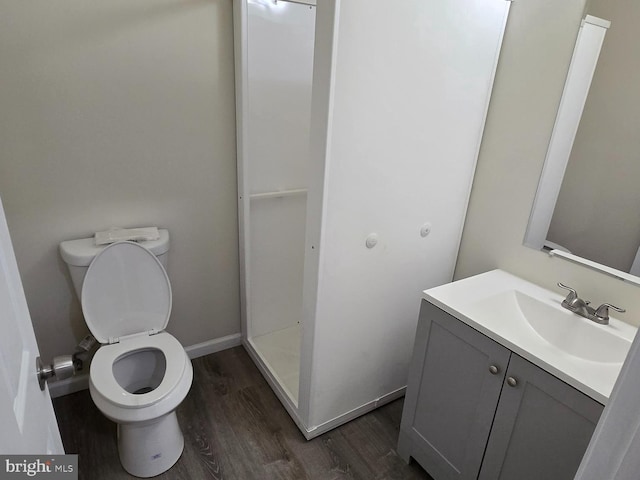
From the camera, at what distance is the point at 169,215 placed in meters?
1.94

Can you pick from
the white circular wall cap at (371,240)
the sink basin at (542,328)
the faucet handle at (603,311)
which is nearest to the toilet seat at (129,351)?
the white circular wall cap at (371,240)

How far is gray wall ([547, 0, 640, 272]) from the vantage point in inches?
50.8

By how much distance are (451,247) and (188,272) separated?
138cm

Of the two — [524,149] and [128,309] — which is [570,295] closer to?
[524,149]

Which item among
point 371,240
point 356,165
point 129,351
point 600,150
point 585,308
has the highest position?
point 600,150

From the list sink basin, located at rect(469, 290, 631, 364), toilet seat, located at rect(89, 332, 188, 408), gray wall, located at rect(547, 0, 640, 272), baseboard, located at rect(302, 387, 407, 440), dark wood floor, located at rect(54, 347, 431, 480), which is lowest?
dark wood floor, located at rect(54, 347, 431, 480)

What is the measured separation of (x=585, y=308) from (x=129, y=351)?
5.95ft

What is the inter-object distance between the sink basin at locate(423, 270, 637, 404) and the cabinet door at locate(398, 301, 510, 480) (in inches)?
2.4

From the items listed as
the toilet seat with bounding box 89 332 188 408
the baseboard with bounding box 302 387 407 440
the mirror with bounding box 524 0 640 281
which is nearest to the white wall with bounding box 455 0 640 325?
the mirror with bounding box 524 0 640 281

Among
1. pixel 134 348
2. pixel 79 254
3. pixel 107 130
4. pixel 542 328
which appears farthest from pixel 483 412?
pixel 107 130

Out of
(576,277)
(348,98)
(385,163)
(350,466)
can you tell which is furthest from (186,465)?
(576,277)

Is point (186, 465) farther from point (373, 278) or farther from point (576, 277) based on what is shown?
point (576, 277)

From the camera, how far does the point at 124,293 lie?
68.0 inches

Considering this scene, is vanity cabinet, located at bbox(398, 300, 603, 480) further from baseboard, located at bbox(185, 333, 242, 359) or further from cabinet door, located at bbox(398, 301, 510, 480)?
baseboard, located at bbox(185, 333, 242, 359)
